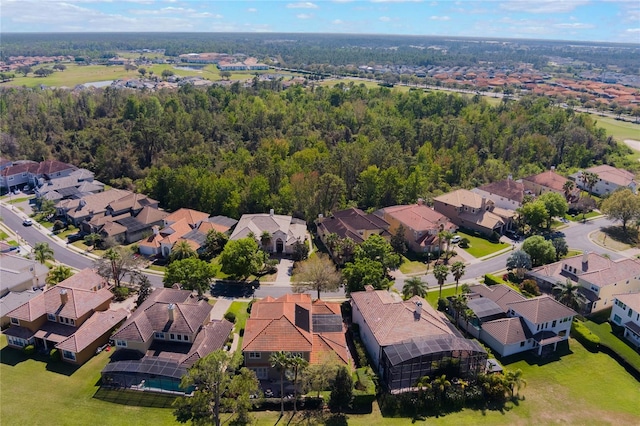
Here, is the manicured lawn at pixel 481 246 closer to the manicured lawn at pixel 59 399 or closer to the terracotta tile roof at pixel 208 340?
the terracotta tile roof at pixel 208 340

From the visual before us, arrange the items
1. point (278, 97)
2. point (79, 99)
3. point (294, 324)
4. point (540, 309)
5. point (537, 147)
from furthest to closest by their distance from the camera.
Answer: point (278, 97) < point (79, 99) < point (537, 147) < point (540, 309) < point (294, 324)

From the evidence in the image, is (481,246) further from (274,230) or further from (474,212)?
(274,230)

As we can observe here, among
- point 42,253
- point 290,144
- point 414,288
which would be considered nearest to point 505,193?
point 414,288

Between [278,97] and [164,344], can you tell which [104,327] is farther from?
[278,97]

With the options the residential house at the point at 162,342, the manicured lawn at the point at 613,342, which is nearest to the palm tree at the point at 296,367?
the residential house at the point at 162,342

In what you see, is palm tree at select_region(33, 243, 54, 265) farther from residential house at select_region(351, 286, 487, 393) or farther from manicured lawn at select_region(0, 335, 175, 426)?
residential house at select_region(351, 286, 487, 393)

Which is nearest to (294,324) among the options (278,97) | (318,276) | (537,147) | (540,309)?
(318,276)
